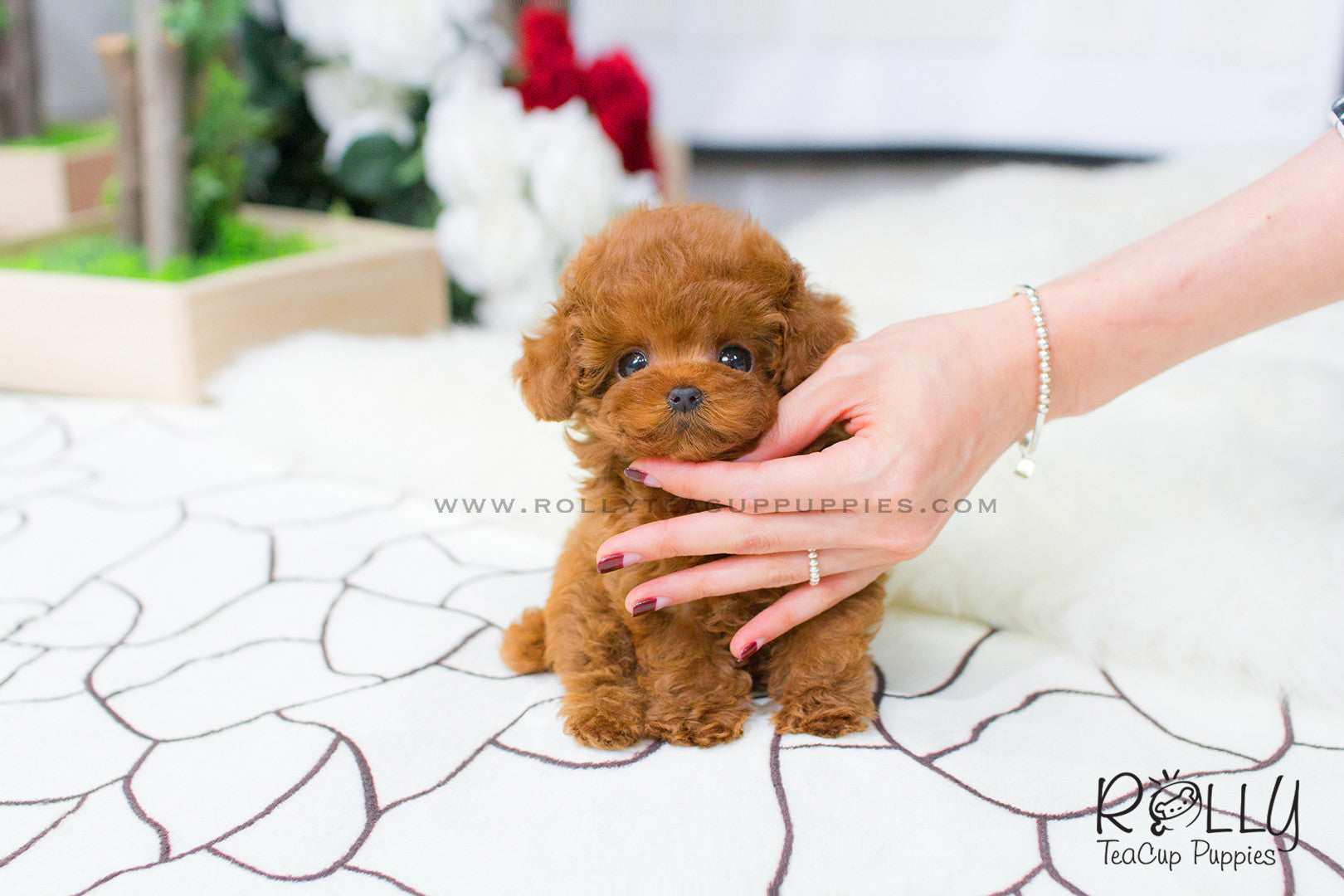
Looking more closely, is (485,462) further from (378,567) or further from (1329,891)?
(1329,891)

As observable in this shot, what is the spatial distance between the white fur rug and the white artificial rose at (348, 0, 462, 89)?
67 centimetres

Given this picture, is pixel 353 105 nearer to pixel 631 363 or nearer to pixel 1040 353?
pixel 631 363

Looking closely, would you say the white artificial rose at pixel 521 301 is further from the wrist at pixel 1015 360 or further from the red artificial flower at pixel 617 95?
the wrist at pixel 1015 360

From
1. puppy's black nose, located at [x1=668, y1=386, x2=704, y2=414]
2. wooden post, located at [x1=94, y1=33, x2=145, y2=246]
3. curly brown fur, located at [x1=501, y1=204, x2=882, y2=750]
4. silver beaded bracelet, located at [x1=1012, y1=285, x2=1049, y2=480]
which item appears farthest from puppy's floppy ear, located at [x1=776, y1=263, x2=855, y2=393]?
wooden post, located at [x1=94, y1=33, x2=145, y2=246]

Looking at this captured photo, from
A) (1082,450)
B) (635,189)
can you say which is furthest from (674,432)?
(635,189)

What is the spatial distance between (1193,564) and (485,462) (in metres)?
1.07

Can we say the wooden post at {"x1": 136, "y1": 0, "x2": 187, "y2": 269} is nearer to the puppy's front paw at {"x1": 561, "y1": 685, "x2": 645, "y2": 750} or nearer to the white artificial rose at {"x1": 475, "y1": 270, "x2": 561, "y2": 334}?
the white artificial rose at {"x1": 475, "y1": 270, "x2": 561, "y2": 334}

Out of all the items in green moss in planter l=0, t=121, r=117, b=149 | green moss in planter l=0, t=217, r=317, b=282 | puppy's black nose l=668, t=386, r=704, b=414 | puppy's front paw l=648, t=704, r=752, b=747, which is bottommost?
puppy's front paw l=648, t=704, r=752, b=747

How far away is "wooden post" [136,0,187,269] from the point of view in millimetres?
1872

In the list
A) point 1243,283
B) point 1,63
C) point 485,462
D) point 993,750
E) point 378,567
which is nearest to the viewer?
point 993,750

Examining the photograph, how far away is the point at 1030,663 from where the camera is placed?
3.74 feet

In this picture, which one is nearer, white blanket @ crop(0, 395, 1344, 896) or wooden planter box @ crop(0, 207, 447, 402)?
white blanket @ crop(0, 395, 1344, 896)

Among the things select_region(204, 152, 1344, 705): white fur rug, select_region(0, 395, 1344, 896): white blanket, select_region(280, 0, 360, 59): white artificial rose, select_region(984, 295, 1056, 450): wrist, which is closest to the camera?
select_region(0, 395, 1344, 896): white blanket

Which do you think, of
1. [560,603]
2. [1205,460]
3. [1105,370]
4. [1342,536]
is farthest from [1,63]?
[1342,536]
